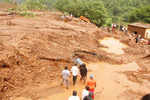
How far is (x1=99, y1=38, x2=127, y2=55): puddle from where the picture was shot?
Answer: 17.2 meters

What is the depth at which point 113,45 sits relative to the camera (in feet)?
62.7

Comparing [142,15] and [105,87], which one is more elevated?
[142,15]

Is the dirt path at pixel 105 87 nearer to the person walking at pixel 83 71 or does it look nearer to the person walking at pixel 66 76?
the person walking at pixel 66 76

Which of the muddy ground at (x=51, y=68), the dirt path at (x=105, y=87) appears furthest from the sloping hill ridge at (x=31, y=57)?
the dirt path at (x=105, y=87)

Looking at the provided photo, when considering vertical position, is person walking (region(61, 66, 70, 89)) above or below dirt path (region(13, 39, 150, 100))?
above

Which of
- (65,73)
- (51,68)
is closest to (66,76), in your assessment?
(65,73)

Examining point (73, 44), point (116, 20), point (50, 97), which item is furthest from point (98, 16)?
point (116, 20)

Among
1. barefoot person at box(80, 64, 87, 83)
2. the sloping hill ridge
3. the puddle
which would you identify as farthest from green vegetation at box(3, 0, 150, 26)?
barefoot person at box(80, 64, 87, 83)

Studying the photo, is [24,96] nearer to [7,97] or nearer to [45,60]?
[7,97]

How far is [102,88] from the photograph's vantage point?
973 cm

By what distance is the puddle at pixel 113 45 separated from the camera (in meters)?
17.2

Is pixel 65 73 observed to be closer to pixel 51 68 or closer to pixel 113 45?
pixel 51 68

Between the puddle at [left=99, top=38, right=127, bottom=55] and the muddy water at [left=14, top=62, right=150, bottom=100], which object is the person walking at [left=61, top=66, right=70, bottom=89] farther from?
the puddle at [left=99, top=38, right=127, bottom=55]

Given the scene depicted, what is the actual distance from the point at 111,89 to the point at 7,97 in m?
5.31
